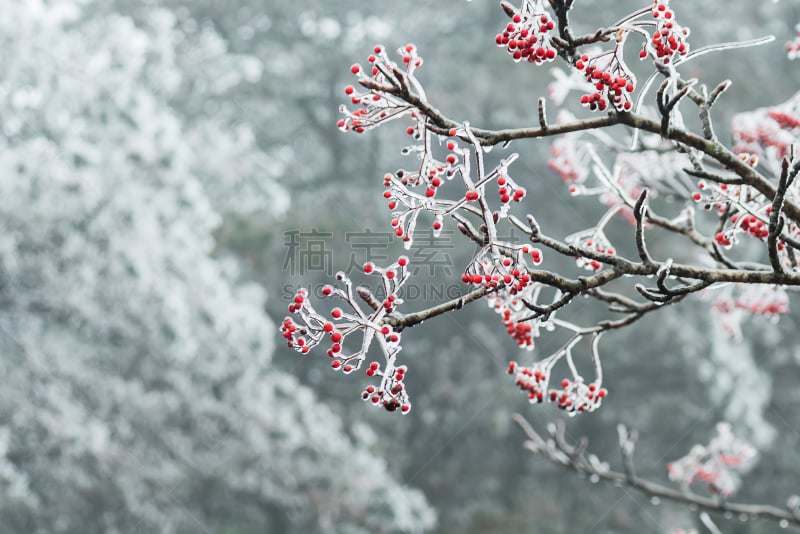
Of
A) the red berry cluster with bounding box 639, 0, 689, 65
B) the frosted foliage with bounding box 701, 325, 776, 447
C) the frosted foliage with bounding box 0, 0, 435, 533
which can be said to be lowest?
the frosted foliage with bounding box 701, 325, 776, 447

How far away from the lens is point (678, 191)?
7.54 feet

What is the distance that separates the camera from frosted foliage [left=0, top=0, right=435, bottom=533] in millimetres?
6051

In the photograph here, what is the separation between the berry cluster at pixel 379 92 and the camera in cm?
126

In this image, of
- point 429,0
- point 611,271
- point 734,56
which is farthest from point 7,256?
point 734,56

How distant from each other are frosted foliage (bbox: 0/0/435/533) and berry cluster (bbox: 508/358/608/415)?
4.96m

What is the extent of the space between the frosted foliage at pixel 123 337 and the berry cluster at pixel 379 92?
202 inches

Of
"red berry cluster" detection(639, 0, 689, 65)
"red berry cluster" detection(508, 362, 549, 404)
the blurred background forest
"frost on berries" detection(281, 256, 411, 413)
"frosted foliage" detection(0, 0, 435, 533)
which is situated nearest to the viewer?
"frost on berries" detection(281, 256, 411, 413)

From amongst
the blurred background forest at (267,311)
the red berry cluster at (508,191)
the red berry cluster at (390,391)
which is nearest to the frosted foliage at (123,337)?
the blurred background forest at (267,311)

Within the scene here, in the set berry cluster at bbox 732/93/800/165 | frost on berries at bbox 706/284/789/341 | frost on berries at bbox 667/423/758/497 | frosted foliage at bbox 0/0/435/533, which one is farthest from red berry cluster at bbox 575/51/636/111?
frosted foliage at bbox 0/0/435/533

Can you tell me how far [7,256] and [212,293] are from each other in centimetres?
176

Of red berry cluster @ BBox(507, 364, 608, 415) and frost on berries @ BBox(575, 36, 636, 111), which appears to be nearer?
frost on berries @ BBox(575, 36, 636, 111)

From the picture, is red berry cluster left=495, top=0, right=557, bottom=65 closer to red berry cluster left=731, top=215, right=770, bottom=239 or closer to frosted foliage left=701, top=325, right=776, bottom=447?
red berry cluster left=731, top=215, right=770, bottom=239

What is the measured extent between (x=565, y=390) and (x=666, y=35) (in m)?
0.84

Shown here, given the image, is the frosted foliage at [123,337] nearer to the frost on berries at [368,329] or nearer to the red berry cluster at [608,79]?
the frost on berries at [368,329]
